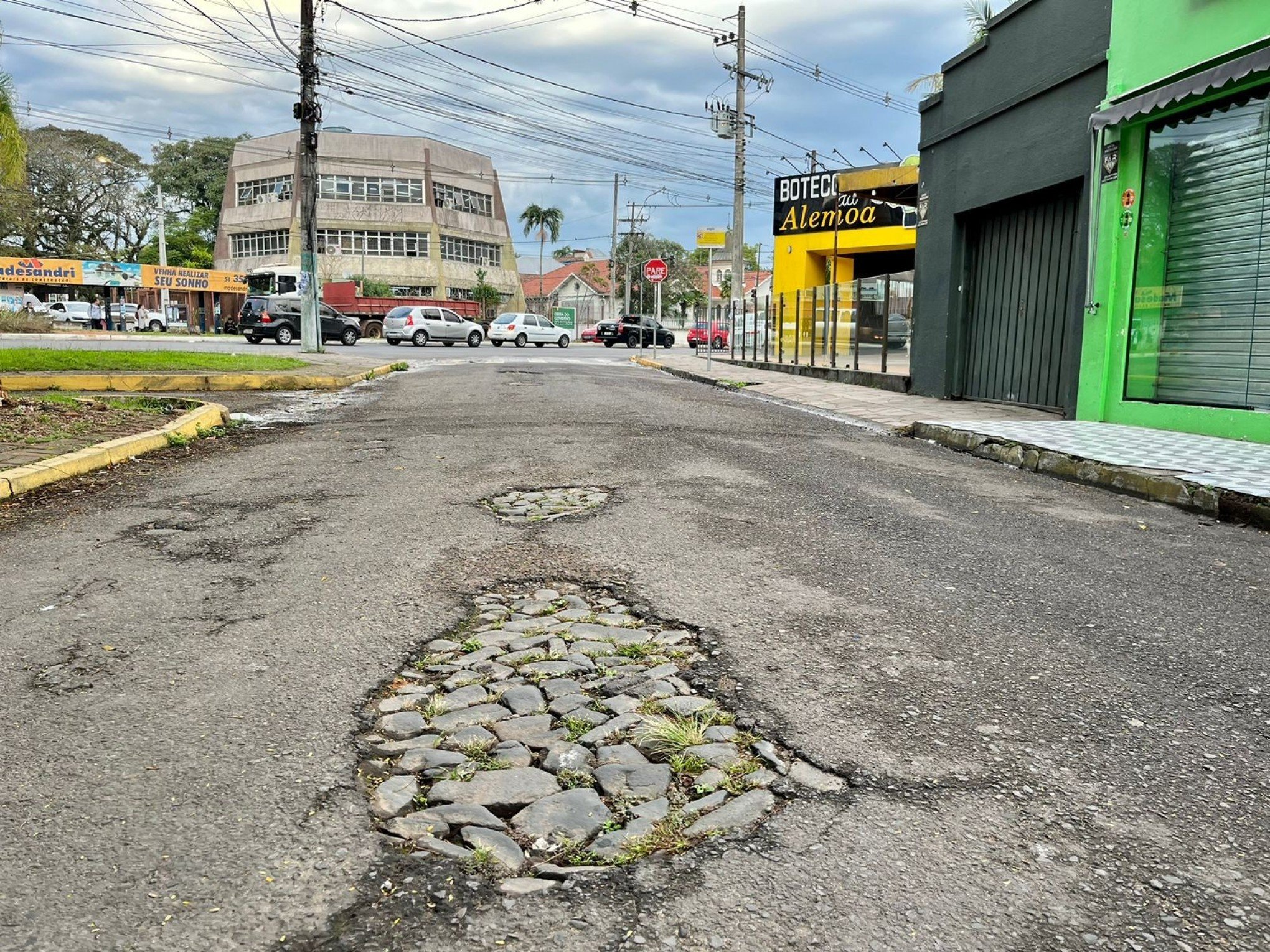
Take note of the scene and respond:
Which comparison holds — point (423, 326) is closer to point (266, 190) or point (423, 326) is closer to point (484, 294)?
point (484, 294)

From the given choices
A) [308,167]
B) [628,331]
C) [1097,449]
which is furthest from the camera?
[628,331]

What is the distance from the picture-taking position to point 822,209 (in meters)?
28.3

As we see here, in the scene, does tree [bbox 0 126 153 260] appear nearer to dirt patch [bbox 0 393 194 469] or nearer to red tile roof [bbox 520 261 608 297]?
red tile roof [bbox 520 261 608 297]

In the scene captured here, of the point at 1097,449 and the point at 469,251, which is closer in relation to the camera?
the point at 1097,449

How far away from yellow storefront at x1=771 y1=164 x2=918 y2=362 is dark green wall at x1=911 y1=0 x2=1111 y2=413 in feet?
16.6

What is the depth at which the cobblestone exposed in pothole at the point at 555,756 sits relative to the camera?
78.5 inches

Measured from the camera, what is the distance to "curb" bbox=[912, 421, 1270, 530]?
5.72 metres

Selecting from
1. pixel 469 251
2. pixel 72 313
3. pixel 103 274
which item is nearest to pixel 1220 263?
pixel 103 274

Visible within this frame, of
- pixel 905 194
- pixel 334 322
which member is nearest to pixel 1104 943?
pixel 905 194

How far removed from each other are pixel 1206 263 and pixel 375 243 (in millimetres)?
63945

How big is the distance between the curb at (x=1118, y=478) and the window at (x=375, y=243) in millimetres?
62647

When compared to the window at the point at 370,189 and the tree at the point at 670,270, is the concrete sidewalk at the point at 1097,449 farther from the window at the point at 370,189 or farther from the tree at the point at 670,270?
the tree at the point at 670,270

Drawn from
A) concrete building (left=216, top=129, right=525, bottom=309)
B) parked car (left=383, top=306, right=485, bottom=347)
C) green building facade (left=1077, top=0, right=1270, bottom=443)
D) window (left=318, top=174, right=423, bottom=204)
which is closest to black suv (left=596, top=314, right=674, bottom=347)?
parked car (left=383, top=306, right=485, bottom=347)

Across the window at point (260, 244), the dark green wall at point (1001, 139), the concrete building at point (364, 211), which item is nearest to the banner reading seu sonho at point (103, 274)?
the concrete building at point (364, 211)
